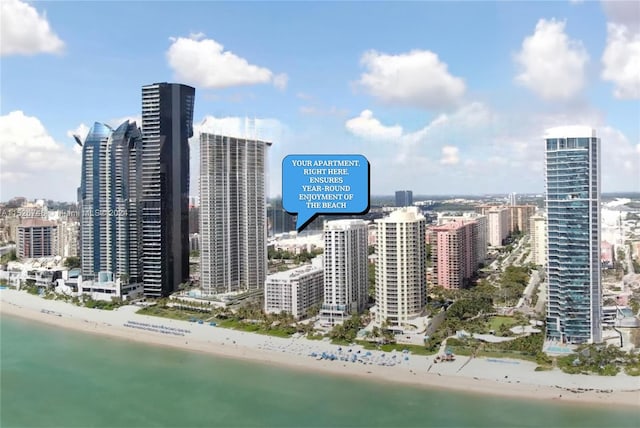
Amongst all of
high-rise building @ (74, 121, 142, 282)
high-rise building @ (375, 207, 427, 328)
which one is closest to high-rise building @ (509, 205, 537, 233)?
high-rise building @ (375, 207, 427, 328)

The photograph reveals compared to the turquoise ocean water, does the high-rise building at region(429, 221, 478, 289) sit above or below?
above

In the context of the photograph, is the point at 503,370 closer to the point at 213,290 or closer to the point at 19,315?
the point at 213,290

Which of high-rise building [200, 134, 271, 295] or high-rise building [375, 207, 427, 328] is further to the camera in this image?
high-rise building [200, 134, 271, 295]

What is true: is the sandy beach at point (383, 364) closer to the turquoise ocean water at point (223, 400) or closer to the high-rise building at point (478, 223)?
the turquoise ocean water at point (223, 400)

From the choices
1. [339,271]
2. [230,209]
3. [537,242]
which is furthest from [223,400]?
[537,242]

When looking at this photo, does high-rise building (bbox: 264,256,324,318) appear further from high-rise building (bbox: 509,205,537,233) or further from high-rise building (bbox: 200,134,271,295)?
high-rise building (bbox: 509,205,537,233)

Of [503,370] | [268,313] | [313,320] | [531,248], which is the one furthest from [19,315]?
[531,248]
